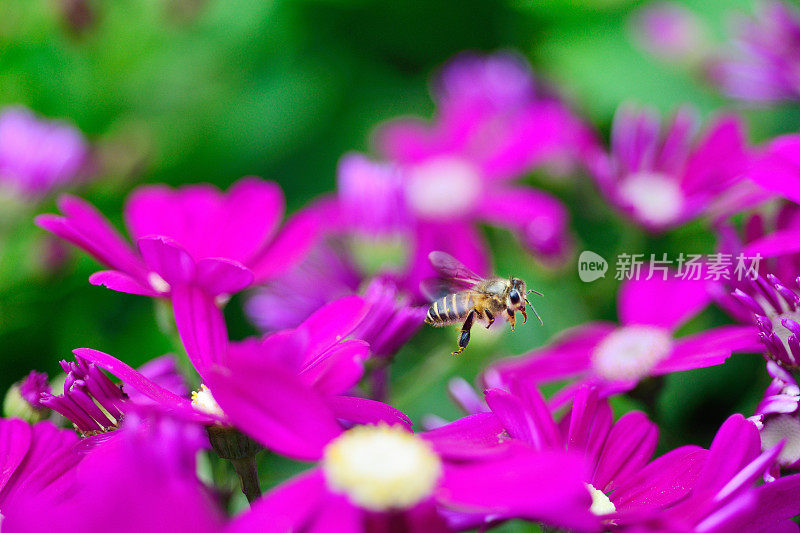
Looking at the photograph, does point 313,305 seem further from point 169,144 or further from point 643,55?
point 643,55

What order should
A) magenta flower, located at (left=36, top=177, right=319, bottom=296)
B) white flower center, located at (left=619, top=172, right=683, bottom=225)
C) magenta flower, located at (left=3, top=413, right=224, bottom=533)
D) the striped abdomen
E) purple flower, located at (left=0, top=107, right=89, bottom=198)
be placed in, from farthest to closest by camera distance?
purple flower, located at (left=0, top=107, right=89, bottom=198)
white flower center, located at (left=619, top=172, right=683, bottom=225)
the striped abdomen
magenta flower, located at (left=36, top=177, right=319, bottom=296)
magenta flower, located at (left=3, top=413, right=224, bottom=533)

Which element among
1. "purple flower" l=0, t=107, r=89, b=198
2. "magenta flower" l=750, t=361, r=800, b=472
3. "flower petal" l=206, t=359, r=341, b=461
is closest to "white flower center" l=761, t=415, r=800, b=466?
"magenta flower" l=750, t=361, r=800, b=472

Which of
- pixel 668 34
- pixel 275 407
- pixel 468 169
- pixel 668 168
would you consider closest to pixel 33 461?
pixel 275 407

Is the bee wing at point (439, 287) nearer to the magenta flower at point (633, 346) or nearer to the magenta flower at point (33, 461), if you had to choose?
the magenta flower at point (633, 346)

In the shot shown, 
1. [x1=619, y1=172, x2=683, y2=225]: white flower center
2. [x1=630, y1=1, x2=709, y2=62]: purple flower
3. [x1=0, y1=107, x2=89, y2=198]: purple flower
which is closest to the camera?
[x1=619, y1=172, x2=683, y2=225]: white flower center

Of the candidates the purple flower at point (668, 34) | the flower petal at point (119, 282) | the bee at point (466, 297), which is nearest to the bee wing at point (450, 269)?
the bee at point (466, 297)

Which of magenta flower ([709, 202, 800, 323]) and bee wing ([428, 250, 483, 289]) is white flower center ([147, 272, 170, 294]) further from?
magenta flower ([709, 202, 800, 323])
